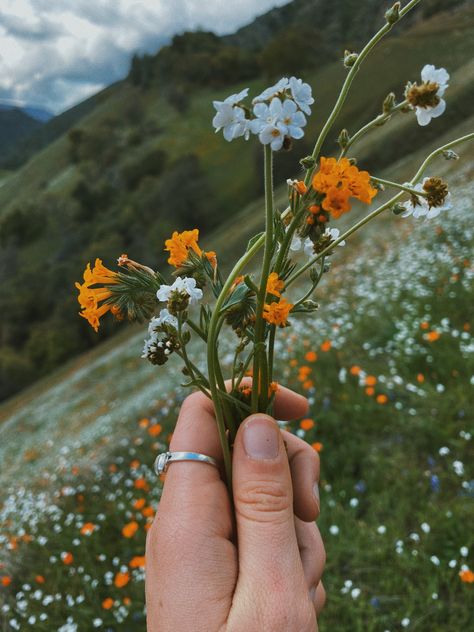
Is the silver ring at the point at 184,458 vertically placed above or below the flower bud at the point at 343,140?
below

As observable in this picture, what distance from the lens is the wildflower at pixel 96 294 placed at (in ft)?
5.01

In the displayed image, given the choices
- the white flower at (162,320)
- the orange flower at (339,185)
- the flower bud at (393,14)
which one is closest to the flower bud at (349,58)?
the flower bud at (393,14)

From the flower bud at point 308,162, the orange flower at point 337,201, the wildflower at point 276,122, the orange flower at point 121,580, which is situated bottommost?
the orange flower at point 121,580

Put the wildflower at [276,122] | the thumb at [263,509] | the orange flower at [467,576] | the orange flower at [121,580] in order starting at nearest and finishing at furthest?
the wildflower at [276,122] < the thumb at [263,509] < the orange flower at [467,576] < the orange flower at [121,580]

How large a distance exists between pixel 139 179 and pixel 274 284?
72.5 metres

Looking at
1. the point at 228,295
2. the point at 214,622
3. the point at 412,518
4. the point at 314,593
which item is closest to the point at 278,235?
the point at 228,295

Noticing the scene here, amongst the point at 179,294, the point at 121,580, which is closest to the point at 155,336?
the point at 179,294

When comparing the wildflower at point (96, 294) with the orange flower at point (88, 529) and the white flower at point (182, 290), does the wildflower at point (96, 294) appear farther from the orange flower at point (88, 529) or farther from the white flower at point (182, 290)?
the orange flower at point (88, 529)

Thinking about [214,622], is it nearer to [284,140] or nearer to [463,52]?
[284,140]

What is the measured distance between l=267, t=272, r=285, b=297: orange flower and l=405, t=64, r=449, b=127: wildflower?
1.86ft

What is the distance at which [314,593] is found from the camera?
2.09m

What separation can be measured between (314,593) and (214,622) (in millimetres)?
651

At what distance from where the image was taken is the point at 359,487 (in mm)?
3799

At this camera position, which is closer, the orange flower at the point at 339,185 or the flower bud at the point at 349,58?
the orange flower at the point at 339,185
